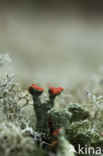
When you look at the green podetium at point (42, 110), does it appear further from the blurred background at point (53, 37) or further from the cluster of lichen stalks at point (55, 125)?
the blurred background at point (53, 37)

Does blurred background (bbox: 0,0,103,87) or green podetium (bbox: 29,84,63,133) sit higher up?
blurred background (bbox: 0,0,103,87)

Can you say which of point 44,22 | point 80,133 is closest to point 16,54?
point 44,22

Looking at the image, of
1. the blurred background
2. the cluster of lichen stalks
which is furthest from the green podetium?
the blurred background

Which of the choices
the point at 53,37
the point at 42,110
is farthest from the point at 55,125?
the point at 53,37

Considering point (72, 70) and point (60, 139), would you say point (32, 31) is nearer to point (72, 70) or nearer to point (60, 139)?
point (72, 70)

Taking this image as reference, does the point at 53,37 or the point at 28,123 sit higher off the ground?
the point at 53,37

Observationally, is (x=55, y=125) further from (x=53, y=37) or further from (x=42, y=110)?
(x=53, y=37)

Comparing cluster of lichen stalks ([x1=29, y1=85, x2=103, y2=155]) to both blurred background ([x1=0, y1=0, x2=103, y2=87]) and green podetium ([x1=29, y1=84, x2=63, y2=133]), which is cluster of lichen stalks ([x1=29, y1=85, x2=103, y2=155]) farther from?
blurred background ([x1=0, y1=0, x2=103, y2=87])
